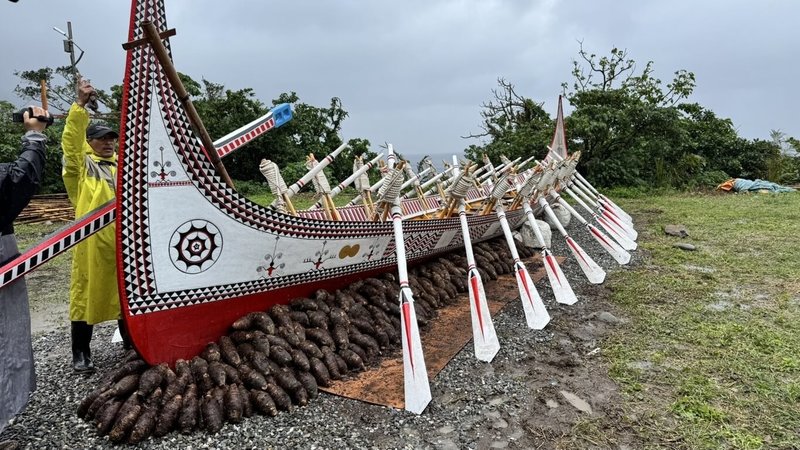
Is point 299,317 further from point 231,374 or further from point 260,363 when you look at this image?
point 231,374

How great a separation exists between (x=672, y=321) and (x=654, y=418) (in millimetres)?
1996

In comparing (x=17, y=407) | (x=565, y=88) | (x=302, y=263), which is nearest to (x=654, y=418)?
(x=302, y=263)

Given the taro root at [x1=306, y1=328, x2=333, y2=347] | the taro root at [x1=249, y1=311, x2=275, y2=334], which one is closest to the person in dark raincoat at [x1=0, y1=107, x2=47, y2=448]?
the taro root at [x1=249, y1=311, x2=275, y2=334]

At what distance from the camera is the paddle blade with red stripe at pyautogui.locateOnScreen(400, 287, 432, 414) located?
338cm

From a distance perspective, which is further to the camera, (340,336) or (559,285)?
(559,285)

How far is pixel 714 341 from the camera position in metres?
4.47

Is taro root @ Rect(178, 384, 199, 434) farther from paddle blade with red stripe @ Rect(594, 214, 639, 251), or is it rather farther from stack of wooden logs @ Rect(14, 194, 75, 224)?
stack of wooden logs @ Rect(14, 194, 75, 224)

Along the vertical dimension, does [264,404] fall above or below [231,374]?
below

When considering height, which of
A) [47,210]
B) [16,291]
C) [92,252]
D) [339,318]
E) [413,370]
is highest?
[47,210]

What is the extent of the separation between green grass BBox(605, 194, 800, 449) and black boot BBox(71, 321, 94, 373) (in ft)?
12.8

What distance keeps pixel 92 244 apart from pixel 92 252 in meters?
0.06

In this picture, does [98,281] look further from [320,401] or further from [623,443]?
[623,443]

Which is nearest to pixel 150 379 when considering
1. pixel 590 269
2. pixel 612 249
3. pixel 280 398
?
pixel 280 398

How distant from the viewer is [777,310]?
5242 millimetres
